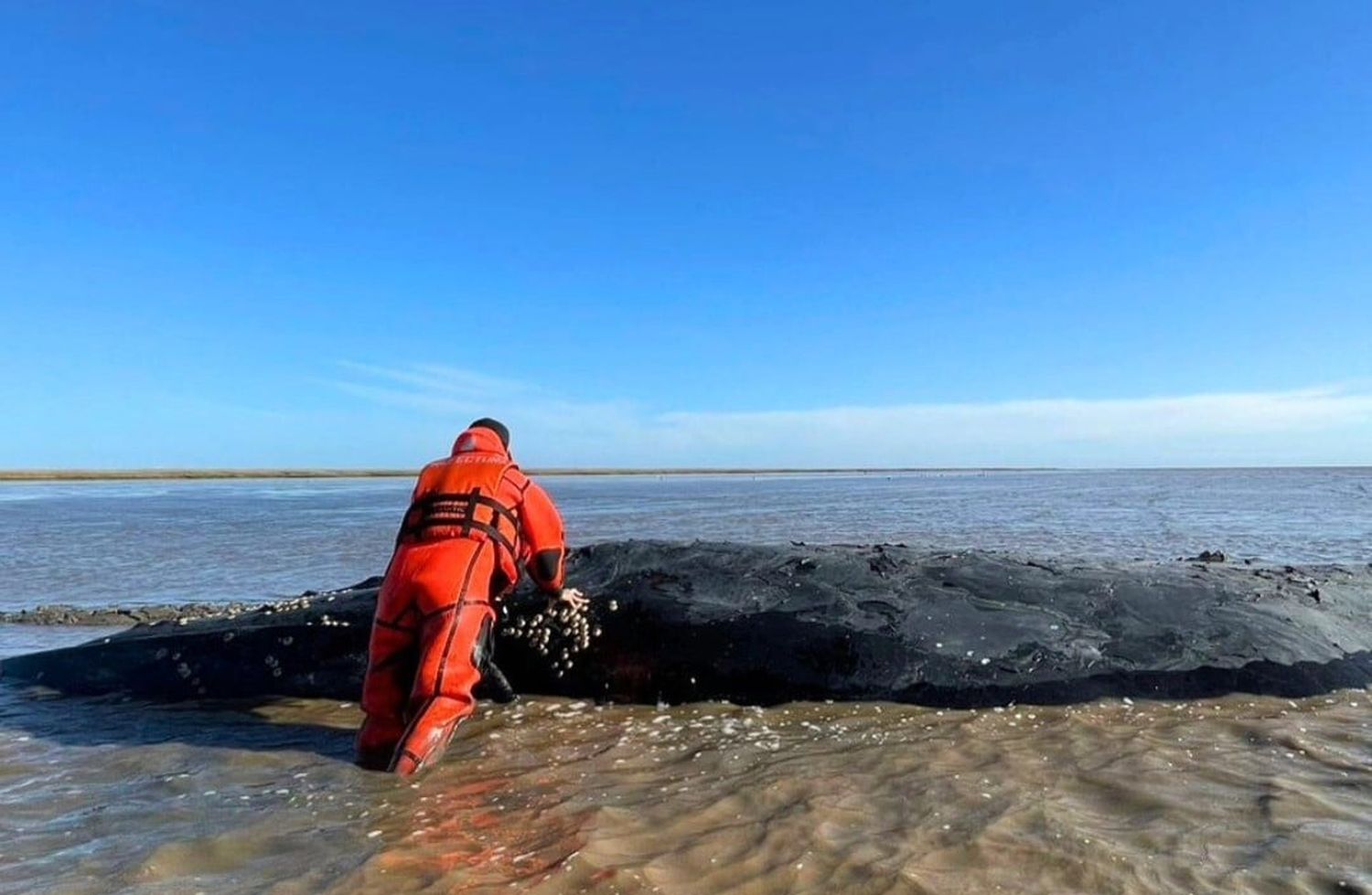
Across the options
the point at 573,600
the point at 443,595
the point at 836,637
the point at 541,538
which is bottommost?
the point at 836,637

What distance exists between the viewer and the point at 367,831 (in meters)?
3.84

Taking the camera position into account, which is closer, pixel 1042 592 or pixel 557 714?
pixel 557 714

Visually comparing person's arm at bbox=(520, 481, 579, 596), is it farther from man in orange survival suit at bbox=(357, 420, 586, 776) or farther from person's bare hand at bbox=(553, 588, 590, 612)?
person's bare hand at bbox=(553, 588, 590, 612)

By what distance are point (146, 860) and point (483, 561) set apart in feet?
6.79

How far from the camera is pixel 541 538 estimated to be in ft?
17.7

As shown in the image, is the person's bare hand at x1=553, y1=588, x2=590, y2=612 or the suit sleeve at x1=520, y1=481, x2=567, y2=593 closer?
the suit sleeve at x1=520, y1=481, x2=567, y2=593

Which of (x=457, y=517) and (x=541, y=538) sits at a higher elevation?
(x=457, y=517)

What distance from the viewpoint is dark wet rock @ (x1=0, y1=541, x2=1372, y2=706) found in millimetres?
5742

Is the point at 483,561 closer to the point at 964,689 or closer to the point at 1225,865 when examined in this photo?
the point at 964,689

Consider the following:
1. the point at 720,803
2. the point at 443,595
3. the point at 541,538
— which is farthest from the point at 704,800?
the point at 541,538

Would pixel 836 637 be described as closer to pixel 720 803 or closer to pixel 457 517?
pixel 720 803

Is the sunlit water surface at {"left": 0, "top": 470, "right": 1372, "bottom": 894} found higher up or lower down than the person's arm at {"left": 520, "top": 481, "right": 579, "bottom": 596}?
lower down

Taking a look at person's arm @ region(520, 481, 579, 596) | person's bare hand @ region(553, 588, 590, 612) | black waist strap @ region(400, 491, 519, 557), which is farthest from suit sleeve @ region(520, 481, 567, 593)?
person's bare hand @ region(553, 588, 590, 612)

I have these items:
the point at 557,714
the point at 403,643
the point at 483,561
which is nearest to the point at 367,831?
the point at 403,643
